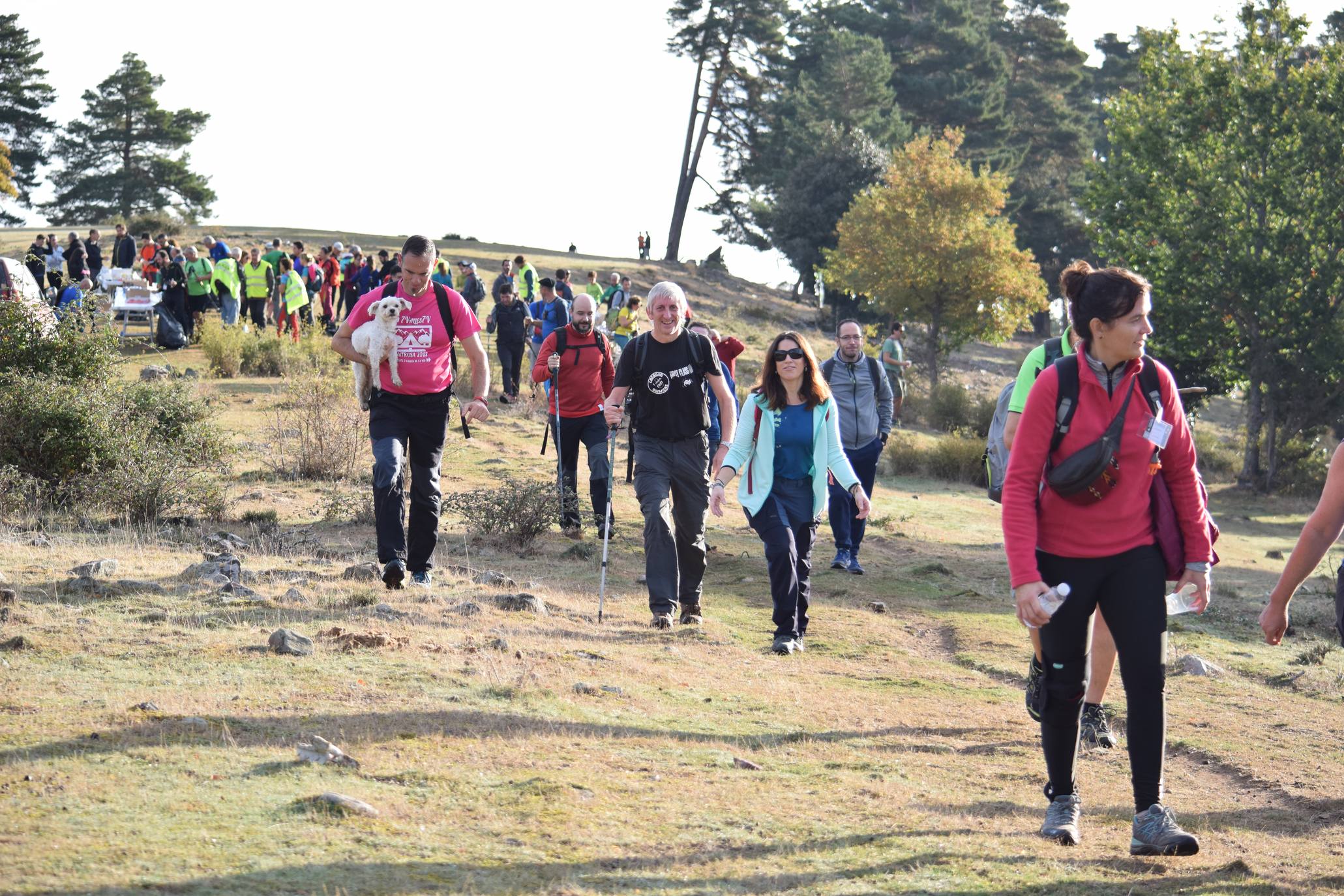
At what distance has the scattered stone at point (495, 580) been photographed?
9.80m

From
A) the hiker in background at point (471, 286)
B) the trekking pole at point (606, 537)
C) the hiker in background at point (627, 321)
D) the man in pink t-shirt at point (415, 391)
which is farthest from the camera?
the hiker in background at point (471, 286)

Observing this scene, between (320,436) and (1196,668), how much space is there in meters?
9.29

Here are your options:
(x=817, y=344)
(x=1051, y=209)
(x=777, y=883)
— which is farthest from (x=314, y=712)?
(x=1051, y=209)

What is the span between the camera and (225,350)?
2361 cm

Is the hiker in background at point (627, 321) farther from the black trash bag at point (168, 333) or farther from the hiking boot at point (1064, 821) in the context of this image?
the hiking boot at point (1064, 821)

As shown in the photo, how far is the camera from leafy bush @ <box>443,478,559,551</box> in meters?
12.3

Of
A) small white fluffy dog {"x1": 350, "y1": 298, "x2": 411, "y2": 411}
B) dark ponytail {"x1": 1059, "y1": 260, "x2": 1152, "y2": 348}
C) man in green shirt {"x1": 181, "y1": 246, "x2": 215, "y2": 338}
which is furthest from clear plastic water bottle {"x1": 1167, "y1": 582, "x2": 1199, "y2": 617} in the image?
man in green shirt {"x1": 181, "y1": 246, "x2": 215, "y2": 338}

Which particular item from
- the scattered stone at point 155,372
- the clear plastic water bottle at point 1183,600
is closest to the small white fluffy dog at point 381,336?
the clear plastic water bottle at point 1183,600

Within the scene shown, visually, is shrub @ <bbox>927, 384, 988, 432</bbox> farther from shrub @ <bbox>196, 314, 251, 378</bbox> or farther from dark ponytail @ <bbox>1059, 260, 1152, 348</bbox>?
dark ponytail @ <bbox>1059, 260, 1152, 348</bbox>

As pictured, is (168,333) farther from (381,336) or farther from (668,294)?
(668,294)

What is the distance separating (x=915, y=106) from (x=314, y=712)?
6595cm

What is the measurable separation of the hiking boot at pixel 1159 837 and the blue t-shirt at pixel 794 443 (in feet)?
12.7

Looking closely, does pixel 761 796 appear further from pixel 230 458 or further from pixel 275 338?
pixel 275 338

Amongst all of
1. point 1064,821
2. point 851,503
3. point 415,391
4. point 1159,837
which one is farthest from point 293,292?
point 1159,837
